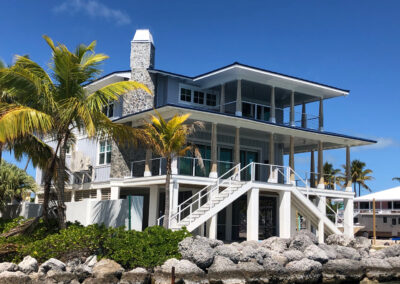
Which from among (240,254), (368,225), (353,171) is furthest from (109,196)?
(353,171)

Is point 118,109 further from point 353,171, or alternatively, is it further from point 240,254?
point 353,171

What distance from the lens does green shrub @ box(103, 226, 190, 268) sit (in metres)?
16.0

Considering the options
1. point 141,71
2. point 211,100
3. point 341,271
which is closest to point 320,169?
point 211,100

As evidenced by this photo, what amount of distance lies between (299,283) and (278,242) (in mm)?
2915

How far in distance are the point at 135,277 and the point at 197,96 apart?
48.5ft

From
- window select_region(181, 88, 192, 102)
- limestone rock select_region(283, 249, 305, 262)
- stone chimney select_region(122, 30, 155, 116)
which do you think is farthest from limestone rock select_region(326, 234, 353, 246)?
stone chimney select_region(122, 30, 155, 116)

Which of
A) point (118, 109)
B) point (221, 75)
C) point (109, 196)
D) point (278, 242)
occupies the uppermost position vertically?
point (221, 75)

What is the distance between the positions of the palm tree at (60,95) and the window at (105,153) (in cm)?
975

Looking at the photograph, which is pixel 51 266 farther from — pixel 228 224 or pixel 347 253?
pixel 228 224

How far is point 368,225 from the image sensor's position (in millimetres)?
46062

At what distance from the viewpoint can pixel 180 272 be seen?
617 inches

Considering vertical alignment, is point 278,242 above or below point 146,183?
below

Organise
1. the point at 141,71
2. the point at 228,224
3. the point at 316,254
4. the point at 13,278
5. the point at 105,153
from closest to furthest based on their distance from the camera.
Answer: the point at 13,278 < the point at 316,254 < the point at 141,71 < the point at 105,153 < the point at 228,224

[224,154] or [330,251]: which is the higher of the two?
[224,154]
